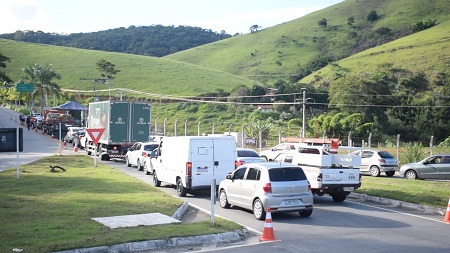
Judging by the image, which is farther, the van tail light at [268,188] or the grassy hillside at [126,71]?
the grassy hillside at [126,71]

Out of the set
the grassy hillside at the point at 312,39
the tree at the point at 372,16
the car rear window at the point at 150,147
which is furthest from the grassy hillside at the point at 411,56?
the car rear window at the point at 150,147

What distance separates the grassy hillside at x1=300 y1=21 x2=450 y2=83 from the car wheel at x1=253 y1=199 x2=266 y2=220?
254 feet

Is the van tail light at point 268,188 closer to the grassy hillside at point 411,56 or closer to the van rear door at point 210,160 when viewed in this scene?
the van rear door at point 210,160

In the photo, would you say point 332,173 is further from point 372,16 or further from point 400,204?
point 372,16

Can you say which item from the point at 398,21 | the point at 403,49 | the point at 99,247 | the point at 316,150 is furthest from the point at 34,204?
the point at 398,21

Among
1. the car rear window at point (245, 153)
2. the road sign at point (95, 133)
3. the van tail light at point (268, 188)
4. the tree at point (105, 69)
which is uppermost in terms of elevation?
the tree at point (105, 69)

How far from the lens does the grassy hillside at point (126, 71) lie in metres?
111

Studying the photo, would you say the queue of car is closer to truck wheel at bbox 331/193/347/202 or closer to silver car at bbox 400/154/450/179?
truck wheel at bbox 331/193/347/202

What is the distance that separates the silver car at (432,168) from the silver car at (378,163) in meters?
2.33

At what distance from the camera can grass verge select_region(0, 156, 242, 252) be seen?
11.2m

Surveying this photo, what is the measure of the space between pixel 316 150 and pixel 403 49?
294 ft

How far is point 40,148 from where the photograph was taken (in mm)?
46438

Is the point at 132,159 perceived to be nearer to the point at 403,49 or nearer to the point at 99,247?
the point at 99,247

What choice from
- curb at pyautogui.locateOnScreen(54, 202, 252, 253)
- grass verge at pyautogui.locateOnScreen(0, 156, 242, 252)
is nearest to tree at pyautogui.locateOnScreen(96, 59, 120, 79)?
grass verge at pyautogui.locateOnScreen(0, 156, 242, 252)
